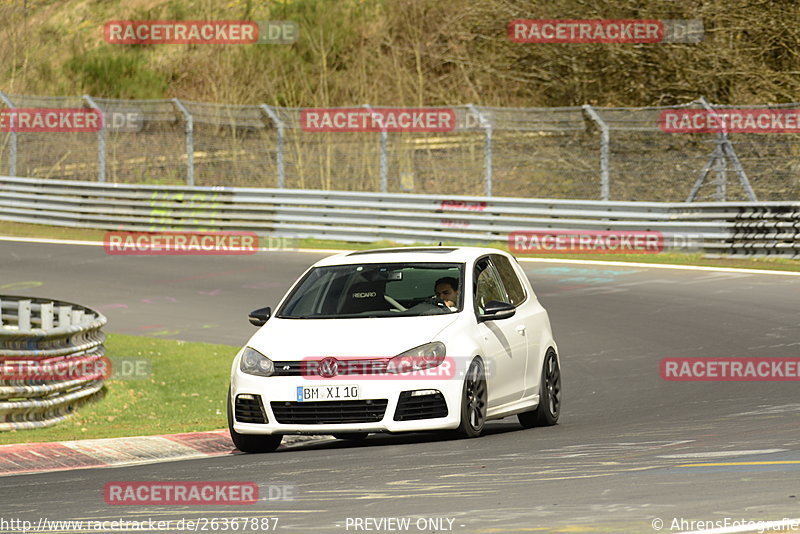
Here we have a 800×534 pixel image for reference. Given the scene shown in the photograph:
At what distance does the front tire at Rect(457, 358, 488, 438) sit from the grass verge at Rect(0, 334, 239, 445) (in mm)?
2912

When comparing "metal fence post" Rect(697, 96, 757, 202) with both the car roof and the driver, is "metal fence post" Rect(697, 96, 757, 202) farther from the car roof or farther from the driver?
the driver

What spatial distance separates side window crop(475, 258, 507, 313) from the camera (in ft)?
37.5

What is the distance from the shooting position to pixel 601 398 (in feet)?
45.5

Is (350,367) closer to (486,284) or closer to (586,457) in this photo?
(486,284)

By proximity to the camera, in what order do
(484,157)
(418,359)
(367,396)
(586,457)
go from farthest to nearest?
(484,157) → (418,359) → (367,396) → (586,457)

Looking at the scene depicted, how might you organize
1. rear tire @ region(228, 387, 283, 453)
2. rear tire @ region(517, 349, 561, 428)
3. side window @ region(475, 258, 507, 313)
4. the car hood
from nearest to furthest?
the car hood, rear tire @ region(228, 387, 283, 453), side window @ region(475, 258, 507, 313), rear tire @ region(517, 349, 561, 428)

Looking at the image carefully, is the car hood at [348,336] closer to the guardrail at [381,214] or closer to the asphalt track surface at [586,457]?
the asphalt track surface at [586,457]

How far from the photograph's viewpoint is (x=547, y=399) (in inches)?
470

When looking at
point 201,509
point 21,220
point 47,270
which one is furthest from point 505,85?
point 201,509

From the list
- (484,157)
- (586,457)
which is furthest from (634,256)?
(586,457)

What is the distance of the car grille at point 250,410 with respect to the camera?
10445 mm

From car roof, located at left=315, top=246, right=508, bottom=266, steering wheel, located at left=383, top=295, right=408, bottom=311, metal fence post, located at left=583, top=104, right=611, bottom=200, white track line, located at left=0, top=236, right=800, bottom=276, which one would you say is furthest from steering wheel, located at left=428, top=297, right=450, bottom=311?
metal fence post, located at left=583, top=104, right=611, bottom=200

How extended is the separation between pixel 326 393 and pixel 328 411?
0.45 feet

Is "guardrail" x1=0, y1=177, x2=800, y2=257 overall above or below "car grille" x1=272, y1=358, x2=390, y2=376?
below
